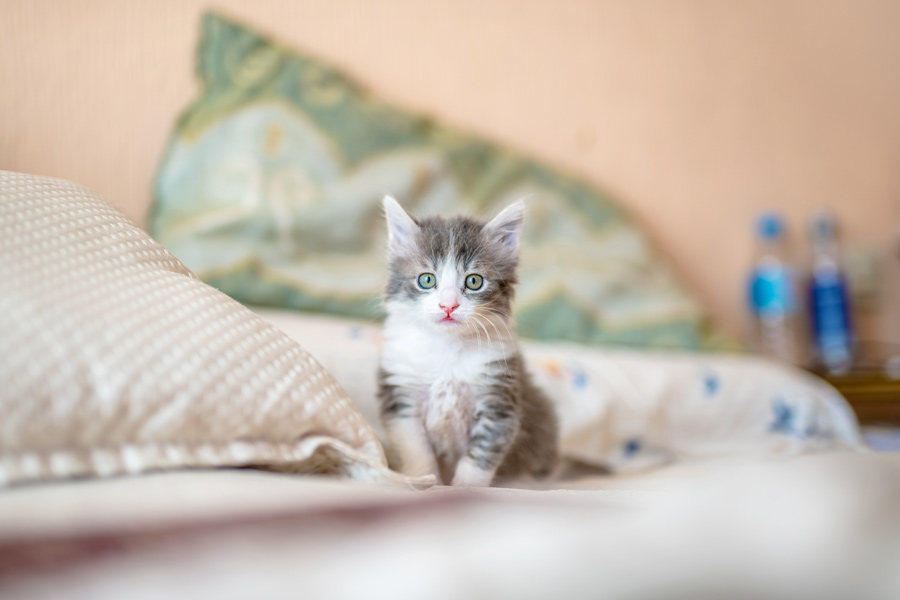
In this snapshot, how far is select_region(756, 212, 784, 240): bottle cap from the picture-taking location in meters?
2.13

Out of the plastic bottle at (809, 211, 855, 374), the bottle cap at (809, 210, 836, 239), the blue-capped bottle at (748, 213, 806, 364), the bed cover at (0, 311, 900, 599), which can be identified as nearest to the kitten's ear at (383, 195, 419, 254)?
the bed cover at (0, 311, 900, 599)

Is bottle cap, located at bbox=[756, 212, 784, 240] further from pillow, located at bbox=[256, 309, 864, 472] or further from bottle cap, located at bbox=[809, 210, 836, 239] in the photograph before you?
pillow, located at bbox=[256, 309, 864, 472]

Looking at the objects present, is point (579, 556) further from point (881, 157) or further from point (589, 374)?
point (881, 157)

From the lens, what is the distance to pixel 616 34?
6.70 feet

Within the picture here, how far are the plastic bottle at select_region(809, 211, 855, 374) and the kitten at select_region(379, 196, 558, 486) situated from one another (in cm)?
163

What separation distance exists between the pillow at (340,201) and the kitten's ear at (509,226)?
1.11 feet

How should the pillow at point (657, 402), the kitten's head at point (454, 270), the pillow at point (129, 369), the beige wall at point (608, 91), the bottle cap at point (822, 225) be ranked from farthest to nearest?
the bottle cap at point (822, 225) → the beige wall at point (608, 91) → the pillow at point (657, 402) → the kitten's head at point (454, 270) → the pillow at point (129, 369)

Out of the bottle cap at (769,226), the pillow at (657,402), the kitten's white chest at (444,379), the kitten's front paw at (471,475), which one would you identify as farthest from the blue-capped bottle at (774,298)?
the kitten's front paw at (471,475)

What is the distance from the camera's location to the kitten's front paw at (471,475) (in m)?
0.83

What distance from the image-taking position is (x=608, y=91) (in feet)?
6.70

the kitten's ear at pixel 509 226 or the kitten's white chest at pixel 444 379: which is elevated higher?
the kitten's ear at pixel 509 226

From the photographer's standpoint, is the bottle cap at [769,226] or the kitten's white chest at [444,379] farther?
the bottle cap at [769,226]

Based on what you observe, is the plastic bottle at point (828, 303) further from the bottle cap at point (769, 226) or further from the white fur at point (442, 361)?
the white fur at point (442, 361)

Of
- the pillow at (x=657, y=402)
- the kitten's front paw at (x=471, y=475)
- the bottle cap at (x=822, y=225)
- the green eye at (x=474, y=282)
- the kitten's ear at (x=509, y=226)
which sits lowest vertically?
the pillow at (x=657, y=402)
